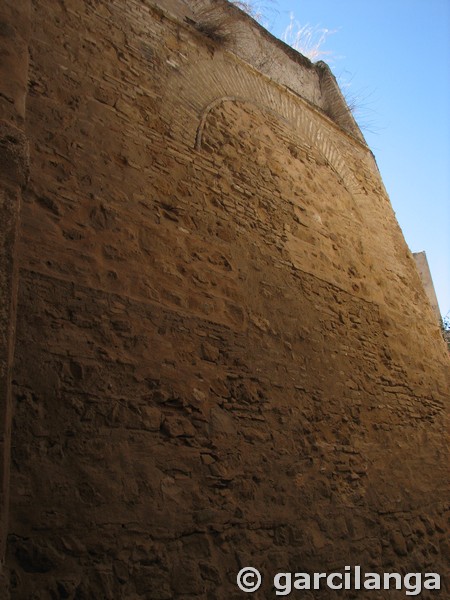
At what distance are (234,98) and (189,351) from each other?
298 centimetres

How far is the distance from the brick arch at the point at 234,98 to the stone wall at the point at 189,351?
1.1 inches

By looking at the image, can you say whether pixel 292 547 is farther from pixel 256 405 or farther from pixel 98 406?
pixel 98 406

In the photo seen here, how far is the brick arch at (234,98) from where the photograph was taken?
4.60m

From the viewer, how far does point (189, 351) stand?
140 inches

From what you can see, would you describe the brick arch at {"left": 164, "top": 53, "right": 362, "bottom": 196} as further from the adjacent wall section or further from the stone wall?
the adjacent wall section

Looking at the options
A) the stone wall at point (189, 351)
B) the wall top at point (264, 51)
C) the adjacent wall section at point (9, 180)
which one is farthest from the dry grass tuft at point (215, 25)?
the adjacent wall section at point (9, 180)

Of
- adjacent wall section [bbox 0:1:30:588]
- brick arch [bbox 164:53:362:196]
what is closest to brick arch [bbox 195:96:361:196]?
brick arch [bbox 164:53:362:196]

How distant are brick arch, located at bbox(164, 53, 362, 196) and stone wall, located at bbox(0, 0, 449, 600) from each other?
28 mm

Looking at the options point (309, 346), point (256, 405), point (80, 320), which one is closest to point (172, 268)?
point (80, 320)

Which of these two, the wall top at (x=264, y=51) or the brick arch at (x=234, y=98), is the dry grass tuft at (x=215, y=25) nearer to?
the wall top at (x=264, y=51)

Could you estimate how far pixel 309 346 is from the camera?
451 cm

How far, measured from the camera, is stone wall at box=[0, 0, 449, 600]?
2777mm

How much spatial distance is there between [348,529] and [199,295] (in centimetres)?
202

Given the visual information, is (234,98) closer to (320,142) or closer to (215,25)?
(215,25)
